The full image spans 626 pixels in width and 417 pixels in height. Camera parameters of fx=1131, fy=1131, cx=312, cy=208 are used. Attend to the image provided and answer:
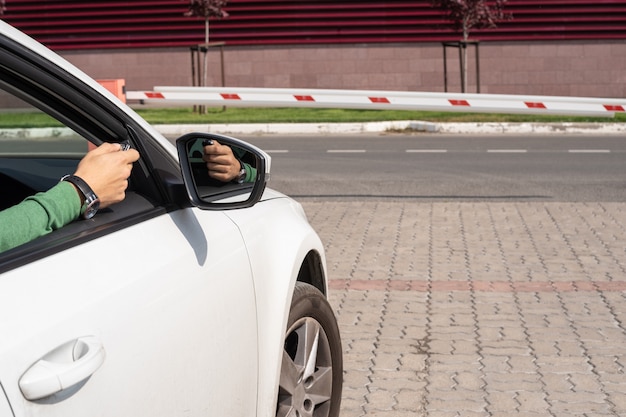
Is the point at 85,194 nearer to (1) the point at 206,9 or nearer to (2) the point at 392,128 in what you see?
(2) the point at 392,128

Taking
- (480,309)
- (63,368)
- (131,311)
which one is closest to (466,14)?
(480,309)

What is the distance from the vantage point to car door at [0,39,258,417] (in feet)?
6.56

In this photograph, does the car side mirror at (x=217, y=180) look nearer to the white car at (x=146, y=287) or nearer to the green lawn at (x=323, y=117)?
the white car at (x=146, y=287)

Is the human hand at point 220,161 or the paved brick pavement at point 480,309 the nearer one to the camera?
the human hand at point 220,161

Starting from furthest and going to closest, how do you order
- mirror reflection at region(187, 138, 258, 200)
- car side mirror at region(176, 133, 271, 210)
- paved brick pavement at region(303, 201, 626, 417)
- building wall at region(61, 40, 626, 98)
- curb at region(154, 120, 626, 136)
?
building wall at region(61, 40, 626, 98), curb at region(154, 120, 626, 136), paved brick pavement at region(303, 201, 626, 417), mirror reflection at region(187, 138, 258, 200), car side mirror at region(176, 133, 271, 210)

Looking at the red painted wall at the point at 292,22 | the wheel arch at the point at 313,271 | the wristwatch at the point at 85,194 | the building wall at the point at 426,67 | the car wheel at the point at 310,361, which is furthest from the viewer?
the red painted wall at the point at 292,22

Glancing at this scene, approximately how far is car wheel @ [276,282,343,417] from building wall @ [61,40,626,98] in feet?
73.4

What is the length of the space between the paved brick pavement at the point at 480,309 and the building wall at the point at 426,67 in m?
16.0

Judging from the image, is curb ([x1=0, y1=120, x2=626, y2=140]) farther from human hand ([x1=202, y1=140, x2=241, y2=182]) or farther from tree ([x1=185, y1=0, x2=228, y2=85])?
human hand ([x1=202, y1=140, x2=241, y2=182])

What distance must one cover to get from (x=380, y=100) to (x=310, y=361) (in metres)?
→ 7.57

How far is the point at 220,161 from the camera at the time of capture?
3154 millimetres

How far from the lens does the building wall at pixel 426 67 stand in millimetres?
26188

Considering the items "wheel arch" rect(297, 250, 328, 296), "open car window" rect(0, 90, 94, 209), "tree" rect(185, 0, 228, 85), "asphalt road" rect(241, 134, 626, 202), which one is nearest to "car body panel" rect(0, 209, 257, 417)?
"open car window" rect(0, 90, 94, 209)

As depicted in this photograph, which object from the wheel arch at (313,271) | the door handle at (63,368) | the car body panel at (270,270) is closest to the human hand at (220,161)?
the car body panel at (270,270)
